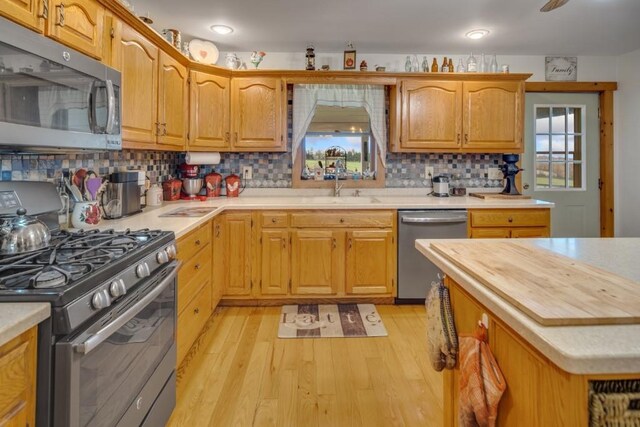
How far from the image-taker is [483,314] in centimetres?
112

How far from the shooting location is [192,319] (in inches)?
87.6

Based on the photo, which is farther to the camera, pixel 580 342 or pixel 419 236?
pixel 419 236

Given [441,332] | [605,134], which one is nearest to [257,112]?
[441,332]

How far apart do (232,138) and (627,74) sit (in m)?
3.93

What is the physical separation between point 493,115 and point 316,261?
2099 mm

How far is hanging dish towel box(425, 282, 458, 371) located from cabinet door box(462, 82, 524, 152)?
246 cm

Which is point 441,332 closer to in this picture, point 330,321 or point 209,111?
point 330,321

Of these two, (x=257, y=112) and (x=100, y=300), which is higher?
(x=257, y=112)

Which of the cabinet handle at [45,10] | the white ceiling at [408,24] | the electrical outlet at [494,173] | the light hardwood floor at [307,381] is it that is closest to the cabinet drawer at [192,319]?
the light hardwood floor at [307,381]

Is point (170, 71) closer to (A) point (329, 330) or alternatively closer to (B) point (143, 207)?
(B) point (143, 207)

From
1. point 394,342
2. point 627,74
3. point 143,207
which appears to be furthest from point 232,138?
point 627,74

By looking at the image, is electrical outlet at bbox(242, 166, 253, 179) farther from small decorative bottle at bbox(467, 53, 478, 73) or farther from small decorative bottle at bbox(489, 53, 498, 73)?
small decorative bottle at bbox(489, 53, 498, 73)

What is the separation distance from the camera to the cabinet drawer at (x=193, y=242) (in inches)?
81.4

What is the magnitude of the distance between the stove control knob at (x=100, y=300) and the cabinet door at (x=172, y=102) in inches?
66.3
